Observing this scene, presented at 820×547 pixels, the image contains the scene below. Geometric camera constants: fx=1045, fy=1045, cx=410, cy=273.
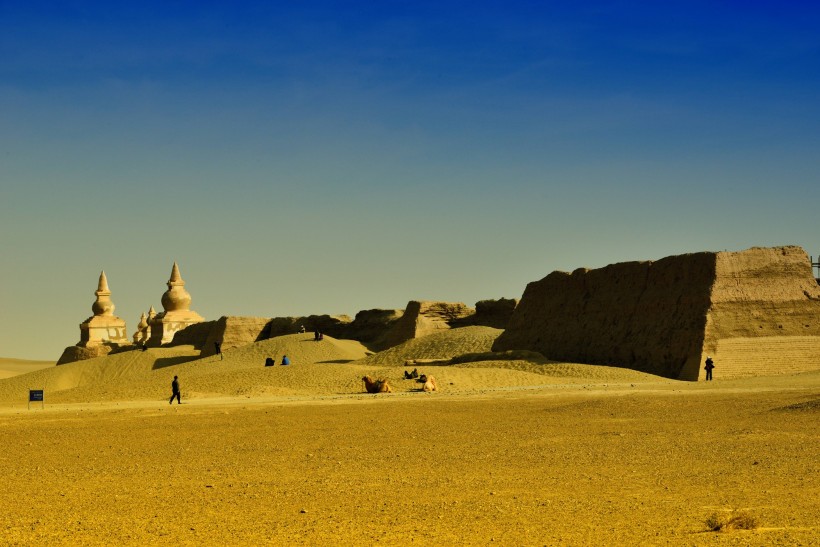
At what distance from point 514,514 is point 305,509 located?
2.06 metres

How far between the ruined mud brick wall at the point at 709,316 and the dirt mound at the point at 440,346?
24.9ft

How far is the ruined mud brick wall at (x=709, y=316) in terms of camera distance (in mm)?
33938

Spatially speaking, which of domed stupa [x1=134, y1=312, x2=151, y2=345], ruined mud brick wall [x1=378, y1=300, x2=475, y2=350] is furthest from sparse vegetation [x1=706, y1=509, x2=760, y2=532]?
domed stupa [x1=134, y1=312, x2=151, y2=345]

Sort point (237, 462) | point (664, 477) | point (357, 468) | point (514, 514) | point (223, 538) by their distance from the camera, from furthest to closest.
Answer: point (237, 462)
point (357, 468)
point (664, 477)
point (514, 514)
point (223, 538)

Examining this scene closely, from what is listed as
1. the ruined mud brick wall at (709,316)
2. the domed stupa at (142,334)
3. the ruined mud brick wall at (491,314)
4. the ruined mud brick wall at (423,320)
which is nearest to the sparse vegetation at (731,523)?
the ruined mud brick wall at (709,316)

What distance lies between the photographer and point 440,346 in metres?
46.4

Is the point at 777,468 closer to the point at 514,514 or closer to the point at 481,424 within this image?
the point at 514,514

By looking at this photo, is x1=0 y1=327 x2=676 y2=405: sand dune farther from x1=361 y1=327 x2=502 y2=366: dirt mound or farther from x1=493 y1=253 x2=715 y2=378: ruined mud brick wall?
x1=493 y1=253 x2=715 y2=378: ruined mud brick wall

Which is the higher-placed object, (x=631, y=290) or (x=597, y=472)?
(x=631, y=290)

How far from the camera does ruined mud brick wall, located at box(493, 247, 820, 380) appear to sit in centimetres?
3394

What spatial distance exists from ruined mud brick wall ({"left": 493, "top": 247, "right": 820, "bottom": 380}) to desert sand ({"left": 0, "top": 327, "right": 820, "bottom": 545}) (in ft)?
18.3

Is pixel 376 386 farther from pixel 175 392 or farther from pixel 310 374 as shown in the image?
pixel 175 392

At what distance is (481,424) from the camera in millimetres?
19250

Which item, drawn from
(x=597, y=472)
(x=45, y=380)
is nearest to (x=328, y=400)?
(x=597, y=472)
